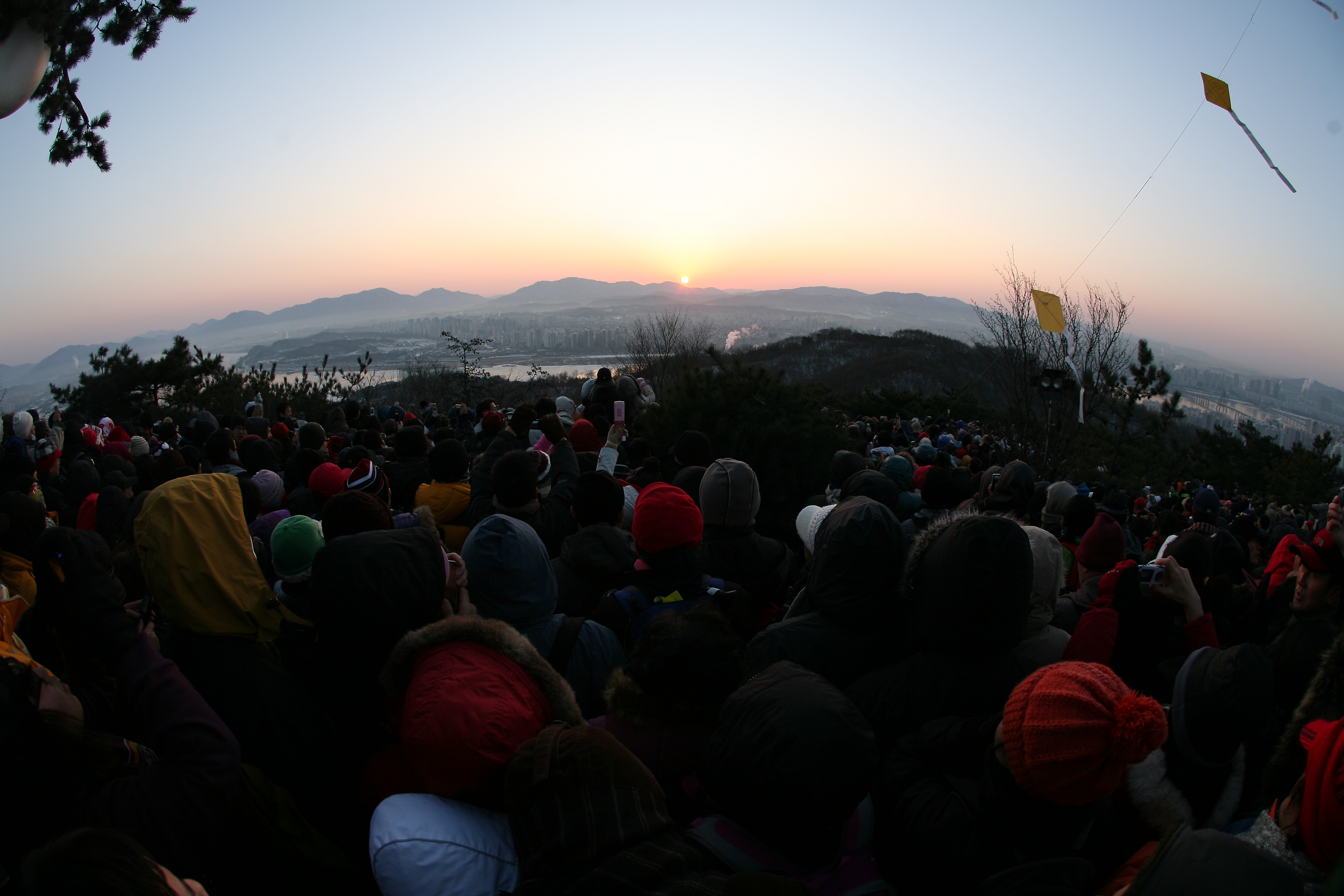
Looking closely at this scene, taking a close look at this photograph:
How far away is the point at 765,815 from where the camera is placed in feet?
4.72

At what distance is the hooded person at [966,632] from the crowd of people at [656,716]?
0.4 inches

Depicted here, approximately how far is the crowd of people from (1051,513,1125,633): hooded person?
0.06 ft

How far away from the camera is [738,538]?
346 cm

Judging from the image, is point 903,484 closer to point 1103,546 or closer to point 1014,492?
point 1014,492

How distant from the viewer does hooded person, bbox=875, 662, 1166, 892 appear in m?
1.38

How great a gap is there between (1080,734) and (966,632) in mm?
665

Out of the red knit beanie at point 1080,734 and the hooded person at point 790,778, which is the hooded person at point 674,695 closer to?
the hooded person at point 790,778

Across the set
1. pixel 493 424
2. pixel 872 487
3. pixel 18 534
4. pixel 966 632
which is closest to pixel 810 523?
pixel 872 487

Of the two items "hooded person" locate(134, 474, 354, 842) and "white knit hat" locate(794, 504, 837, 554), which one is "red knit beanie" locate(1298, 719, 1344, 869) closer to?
"white knit hat" locate(794, 504, 837, 554)

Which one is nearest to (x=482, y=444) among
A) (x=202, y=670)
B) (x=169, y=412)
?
(x=202, y=670)

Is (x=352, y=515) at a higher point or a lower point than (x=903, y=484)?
higher

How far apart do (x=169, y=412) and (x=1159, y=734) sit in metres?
21.4

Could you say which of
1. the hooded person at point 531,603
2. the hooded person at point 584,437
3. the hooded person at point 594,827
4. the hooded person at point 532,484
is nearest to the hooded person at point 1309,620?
the hooded person at point 594,827

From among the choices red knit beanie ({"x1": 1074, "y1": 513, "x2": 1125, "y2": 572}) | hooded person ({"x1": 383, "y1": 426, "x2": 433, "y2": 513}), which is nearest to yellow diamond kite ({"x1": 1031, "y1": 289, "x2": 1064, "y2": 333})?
red knit beanie ({"x1": 1074, "y1": 513, "x2": 1125, "y2": 572})
